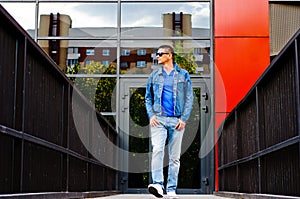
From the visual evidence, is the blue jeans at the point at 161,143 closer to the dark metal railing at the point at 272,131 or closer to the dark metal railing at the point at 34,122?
the dark metal railing at the point at 272,131

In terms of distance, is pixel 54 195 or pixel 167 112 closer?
pixel 54 195

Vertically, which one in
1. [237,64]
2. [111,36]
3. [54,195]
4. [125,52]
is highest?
[111,36]

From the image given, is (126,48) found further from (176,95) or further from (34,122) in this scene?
(34,122)

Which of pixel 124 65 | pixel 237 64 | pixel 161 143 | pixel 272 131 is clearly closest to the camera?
pixel 272 131

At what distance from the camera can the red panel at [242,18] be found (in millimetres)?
14281

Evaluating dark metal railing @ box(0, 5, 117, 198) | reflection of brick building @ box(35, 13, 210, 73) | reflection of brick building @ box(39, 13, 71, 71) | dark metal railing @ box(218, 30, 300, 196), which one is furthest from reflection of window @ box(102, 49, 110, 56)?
dark metal railing @ box(0, 5, 117, 198)

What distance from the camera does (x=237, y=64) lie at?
14219mm

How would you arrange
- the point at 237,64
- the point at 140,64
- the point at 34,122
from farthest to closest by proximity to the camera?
the point at 140,64 < the point at 237,64 < the point at 34,122

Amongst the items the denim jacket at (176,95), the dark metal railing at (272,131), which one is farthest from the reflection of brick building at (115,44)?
the denim jacket at (176,95)

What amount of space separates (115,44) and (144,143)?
2435mm

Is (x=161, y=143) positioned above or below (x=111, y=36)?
below

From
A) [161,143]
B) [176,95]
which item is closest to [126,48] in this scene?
[176,95]

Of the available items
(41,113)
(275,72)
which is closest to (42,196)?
(41,113)

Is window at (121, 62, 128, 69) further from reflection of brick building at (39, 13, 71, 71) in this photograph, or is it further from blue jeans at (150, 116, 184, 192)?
blue jeans at (150, 116, 184, 192)
